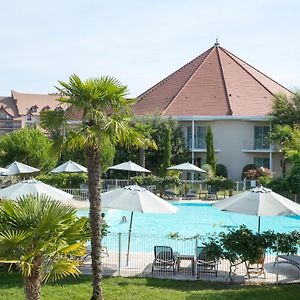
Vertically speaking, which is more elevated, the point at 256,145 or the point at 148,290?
the point at 256,145

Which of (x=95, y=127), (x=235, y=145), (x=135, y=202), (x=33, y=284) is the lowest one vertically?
(x=33, y=284)

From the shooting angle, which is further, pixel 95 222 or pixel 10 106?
pixel 10 106

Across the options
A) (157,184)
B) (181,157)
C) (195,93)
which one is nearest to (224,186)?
(157,184)

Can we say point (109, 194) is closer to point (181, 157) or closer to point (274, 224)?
point (274, 224)

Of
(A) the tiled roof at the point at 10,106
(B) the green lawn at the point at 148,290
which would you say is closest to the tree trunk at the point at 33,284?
(B) the green lawn at the point at 148,290

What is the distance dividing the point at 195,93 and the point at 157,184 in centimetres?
1586

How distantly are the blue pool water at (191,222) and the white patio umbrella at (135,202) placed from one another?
23.8ft

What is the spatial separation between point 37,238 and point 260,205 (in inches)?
270

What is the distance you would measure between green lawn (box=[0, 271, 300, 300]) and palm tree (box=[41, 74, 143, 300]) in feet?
3.17

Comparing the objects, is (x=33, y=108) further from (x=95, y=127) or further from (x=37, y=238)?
(x=37, y=238)

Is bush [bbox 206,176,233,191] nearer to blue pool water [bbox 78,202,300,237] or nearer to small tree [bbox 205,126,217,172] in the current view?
blue pool water [bbox 78,202,300,237]

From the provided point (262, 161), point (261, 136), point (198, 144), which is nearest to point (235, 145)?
point (261, 136)

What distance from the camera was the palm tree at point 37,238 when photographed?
653cm

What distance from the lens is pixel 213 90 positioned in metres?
43.2
